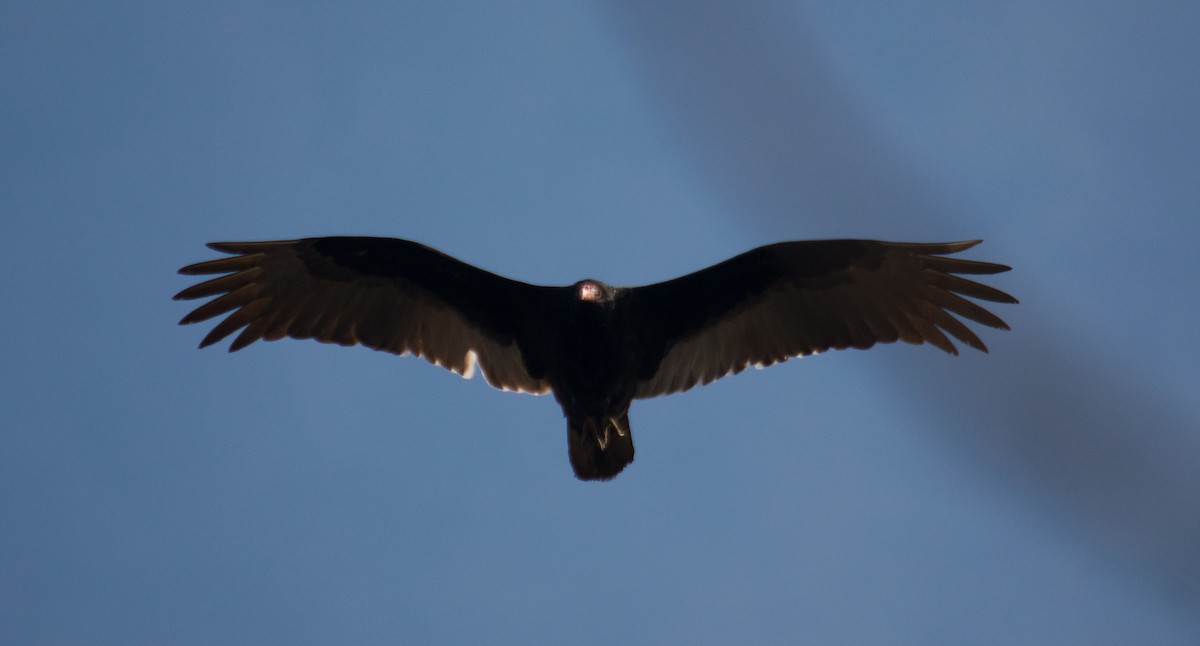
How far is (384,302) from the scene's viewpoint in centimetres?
639

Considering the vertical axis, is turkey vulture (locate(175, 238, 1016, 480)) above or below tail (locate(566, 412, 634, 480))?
above

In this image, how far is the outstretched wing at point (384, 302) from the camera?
627 centimetres

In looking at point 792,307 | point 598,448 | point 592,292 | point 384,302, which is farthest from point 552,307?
point 792,307

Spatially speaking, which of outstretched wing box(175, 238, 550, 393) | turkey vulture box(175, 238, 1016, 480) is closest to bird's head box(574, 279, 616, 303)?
turkey vulture box(175, 238, 1016, 480)

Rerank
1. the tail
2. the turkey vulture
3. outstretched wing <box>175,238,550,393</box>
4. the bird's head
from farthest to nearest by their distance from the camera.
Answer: outstretched wing <box>175,238,550,393</box> → the turkey vulture → the tail → the bird's head

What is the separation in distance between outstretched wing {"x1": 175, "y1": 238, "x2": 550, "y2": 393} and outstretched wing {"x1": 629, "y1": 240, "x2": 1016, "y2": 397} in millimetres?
818

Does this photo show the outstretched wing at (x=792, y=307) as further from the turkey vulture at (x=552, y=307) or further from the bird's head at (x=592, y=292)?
the bird's head at (x=592, y=292)

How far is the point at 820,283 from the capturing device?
6.31m

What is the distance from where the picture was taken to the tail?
591 cm

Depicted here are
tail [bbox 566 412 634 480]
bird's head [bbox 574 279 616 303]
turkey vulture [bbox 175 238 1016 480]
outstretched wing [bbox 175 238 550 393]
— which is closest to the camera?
bird's head [bbox 574 279 616 303]

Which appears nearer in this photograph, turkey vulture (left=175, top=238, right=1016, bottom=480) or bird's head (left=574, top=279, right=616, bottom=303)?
bird's head (left=574, top=279, right=616, bottom=303)

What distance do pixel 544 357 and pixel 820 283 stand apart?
176cm

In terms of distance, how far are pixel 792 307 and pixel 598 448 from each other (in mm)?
1517

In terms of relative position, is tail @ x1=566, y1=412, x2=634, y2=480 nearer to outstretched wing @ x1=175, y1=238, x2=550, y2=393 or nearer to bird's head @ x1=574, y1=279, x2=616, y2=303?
outstretched wing @ x1=175, y1=238, x2=550, y2=393
